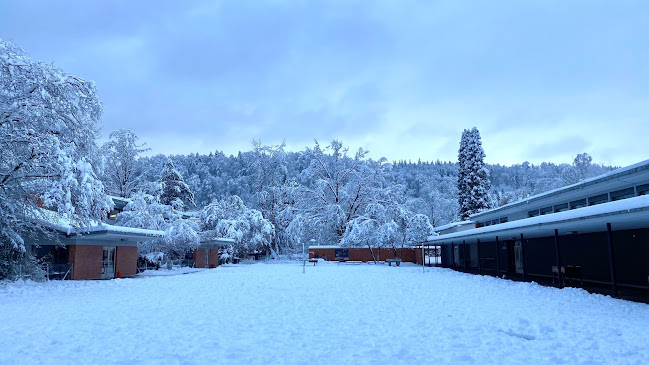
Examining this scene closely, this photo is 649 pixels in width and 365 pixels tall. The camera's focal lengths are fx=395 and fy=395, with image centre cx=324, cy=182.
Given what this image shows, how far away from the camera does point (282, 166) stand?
56500 millimetres

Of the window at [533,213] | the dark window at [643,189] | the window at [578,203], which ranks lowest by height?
the window at [533,213]

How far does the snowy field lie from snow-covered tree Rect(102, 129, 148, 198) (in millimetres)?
28971

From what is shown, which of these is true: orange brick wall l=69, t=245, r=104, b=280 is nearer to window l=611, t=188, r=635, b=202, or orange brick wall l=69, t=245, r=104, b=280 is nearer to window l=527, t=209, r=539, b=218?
window l=527, t=209, r=539, b=218

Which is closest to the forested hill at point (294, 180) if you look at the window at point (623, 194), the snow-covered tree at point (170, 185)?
the snow-covered tree at point (170, 185)

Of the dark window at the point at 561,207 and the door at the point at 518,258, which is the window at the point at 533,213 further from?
the dark window at the point at 561,207

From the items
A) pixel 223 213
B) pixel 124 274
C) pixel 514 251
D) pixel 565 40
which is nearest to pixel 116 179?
pixel 223 213

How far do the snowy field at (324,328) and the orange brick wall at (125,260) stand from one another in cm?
1093

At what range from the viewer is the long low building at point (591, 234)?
1193cm

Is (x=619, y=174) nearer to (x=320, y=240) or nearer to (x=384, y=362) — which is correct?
(x=384, y=362)

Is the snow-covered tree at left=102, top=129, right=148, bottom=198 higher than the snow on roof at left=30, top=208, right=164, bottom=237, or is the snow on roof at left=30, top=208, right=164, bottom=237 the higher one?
the snow-covered tree at left=102, top=129, right=148, bottom=198

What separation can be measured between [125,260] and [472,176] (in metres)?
37.5

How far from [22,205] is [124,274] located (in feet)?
35.5

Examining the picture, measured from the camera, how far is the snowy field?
6485 mm

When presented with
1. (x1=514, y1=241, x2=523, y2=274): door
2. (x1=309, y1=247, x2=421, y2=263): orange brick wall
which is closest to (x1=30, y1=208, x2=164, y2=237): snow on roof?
(x1=514, y1=241, x2=523, y2=274): door
